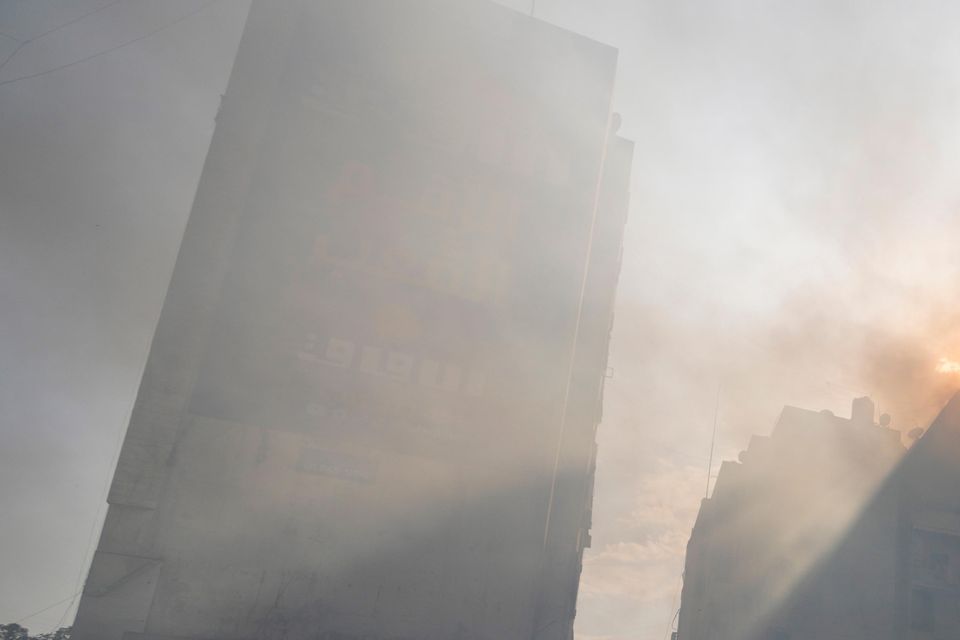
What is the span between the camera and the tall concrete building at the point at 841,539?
27484 mm

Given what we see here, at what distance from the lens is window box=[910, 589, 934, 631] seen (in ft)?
89.0

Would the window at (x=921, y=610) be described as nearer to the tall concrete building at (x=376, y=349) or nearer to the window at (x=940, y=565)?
the window at (x=940, y=565)

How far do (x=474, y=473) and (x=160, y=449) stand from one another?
25.3 ft

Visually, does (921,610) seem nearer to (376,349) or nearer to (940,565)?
(940,565)

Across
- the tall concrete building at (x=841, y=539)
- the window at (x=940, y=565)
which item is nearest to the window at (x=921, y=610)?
the tall concrete building at (x=841, y=539)

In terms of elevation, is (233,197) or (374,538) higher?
(233,197)

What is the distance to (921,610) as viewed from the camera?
Result: 2744 centimetres

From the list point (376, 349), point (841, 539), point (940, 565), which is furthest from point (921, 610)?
point (376, 349)

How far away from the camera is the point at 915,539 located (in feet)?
92.7

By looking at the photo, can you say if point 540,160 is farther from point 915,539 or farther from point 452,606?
point 915,539

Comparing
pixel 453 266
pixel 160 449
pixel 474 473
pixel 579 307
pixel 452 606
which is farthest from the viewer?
pixel 579 307

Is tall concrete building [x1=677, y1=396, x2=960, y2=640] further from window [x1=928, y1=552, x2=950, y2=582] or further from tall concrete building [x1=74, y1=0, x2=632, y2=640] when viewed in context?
tall concrete building [x1=74, y1=0, x2=632, y2=640]

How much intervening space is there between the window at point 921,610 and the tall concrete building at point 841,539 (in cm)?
4

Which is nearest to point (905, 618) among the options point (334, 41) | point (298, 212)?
point (298, 212)
